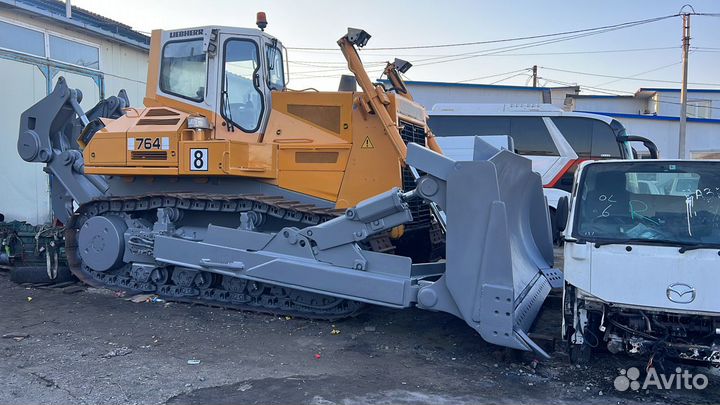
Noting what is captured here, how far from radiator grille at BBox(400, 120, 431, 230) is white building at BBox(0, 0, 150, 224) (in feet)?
26.9

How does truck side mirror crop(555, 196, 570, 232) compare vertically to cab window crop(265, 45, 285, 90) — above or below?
below

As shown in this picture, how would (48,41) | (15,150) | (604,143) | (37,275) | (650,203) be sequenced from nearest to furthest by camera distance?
(650,203) → (37,275) → (15,150) → (604,143) → (48,41)

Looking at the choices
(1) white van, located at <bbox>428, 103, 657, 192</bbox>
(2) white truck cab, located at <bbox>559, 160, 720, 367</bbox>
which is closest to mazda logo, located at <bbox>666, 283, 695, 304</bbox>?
(2) white truck cab, located at <bbox>559, 160, 720, 367</bbox>

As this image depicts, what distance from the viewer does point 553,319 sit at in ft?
19.0

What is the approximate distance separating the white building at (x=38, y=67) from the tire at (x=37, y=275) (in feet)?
14.0

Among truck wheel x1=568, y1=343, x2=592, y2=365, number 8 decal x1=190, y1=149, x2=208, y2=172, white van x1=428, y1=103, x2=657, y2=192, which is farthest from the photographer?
white van x1=428, y1=103, x2=657, y2=192

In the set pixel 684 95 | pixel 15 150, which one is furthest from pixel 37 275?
pixel 684 95

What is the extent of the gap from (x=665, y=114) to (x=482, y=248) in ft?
95.5

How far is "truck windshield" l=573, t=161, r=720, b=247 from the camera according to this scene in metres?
4.26

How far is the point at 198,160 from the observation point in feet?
20.9

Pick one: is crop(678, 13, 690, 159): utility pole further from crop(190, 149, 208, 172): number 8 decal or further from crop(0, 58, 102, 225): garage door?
crop(0, 58, 102, 225): garage door

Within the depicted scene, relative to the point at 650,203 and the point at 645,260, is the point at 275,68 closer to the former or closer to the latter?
the point at 650,203

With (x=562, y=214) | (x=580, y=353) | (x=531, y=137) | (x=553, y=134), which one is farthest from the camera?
(x=531, y=137)

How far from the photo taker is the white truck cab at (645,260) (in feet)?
12.8
